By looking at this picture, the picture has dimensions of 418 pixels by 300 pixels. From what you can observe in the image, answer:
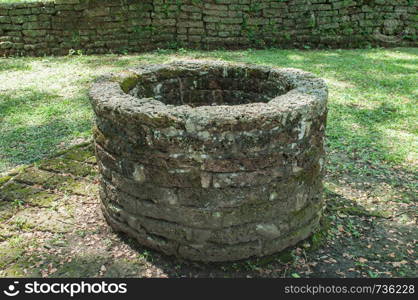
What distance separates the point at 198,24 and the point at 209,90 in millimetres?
5575

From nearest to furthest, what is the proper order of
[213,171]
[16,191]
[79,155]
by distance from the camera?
[213,171] → [16,191] → [79,155]

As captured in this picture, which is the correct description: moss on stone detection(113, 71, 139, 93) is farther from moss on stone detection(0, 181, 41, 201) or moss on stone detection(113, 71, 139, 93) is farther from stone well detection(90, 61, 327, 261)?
moss on stone detection(0, 181, 41, 201)

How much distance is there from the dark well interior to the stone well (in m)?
0.80

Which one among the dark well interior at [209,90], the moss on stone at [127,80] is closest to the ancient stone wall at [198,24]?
the dark well interior at [209,90]

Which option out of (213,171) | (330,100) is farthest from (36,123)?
(330,100)

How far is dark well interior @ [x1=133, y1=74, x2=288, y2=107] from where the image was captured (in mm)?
4125

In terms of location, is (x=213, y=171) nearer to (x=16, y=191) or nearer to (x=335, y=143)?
(x=16, y=191)

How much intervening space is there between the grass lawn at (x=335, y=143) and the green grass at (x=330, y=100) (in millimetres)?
17

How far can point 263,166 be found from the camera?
2.82m

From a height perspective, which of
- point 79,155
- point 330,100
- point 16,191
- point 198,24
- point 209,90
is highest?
point 198,24

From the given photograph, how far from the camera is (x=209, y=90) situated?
4.30 meters

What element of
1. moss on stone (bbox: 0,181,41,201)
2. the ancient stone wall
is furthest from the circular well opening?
the ancient stone wall

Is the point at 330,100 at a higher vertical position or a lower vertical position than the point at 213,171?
lower

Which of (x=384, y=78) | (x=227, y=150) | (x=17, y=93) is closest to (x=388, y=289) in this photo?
(x=227, y=150)
